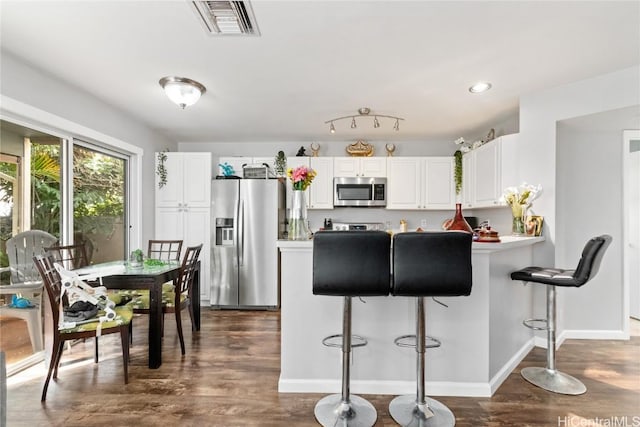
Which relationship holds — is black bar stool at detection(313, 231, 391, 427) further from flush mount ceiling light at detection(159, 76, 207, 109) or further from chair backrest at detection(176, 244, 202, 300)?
flush mount ceiling light at detection(159, 76, 207, 109)

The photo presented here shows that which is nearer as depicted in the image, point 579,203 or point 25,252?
point 25,252

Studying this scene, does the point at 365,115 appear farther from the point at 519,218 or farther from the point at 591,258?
the point at 591,258

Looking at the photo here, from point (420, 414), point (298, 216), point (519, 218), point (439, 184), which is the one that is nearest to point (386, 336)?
point (420, 414)

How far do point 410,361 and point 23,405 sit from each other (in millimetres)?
2491

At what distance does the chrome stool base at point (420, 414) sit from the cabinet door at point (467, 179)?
2.61 m

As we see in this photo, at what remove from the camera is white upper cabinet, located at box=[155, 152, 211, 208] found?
13.4ft

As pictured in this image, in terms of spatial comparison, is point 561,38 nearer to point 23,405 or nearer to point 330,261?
point 330,261

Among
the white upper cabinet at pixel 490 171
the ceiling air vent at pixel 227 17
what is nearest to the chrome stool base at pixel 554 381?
the white upper cabinet at pixel 490 171

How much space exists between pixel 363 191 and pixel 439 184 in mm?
1043

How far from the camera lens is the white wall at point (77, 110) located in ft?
7.38

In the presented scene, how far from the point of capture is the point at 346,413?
1.80m

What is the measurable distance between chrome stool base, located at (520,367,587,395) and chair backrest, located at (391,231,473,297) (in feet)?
4.00

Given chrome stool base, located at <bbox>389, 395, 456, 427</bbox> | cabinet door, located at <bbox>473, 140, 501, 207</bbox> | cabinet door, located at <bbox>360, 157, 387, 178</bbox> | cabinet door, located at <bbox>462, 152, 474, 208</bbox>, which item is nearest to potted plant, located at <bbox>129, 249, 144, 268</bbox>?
chrome stool base, located at <bbox>389, 395, 456, 427</bbox>

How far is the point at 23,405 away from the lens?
1.94 metres
